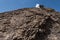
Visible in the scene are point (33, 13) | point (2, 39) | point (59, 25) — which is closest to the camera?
point (2, 39)

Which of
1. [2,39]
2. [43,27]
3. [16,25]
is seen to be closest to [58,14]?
[43,27]

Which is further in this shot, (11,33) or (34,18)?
(34,18)

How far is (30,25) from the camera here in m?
13.4

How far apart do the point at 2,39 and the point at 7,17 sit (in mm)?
3111

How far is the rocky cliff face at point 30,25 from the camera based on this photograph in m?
12.5

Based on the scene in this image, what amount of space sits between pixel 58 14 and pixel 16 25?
4.74 m

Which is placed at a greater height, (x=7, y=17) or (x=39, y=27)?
(x=7, y=17)

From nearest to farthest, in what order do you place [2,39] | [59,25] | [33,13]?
1. [2,39]
2. [59,25]
3. [33,13]

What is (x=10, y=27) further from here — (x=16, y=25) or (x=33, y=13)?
(x=33, y=13)

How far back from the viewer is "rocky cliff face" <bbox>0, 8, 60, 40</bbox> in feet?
40.9

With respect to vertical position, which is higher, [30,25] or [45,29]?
[30,25]

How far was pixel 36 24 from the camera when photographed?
1353cm

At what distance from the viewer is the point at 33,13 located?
15281 mm

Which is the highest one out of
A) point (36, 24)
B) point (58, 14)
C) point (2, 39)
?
point (58, 14)
